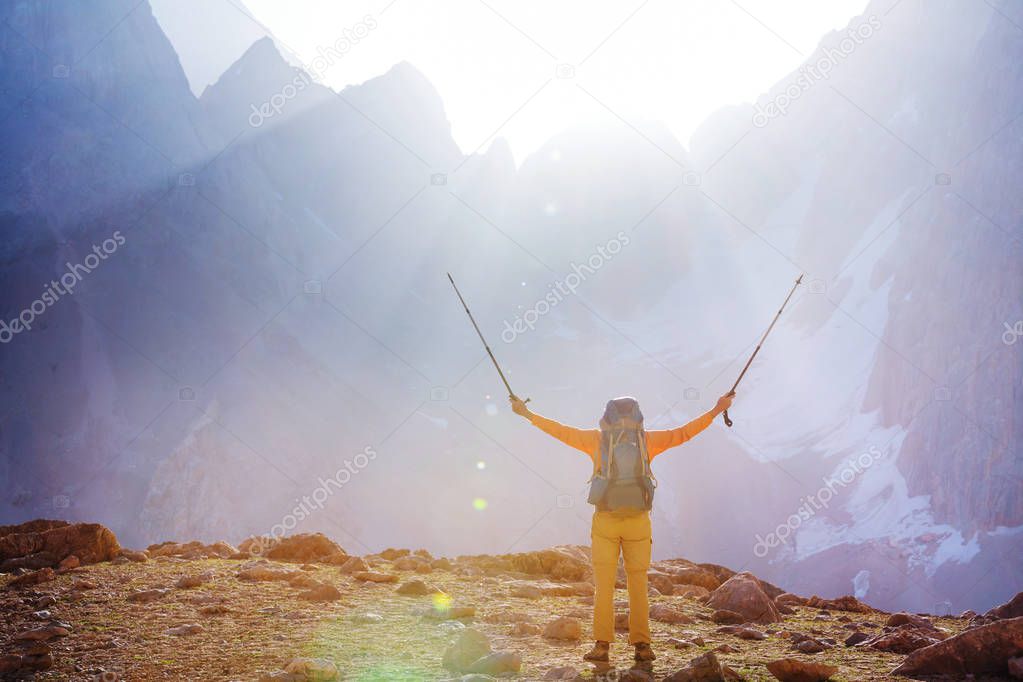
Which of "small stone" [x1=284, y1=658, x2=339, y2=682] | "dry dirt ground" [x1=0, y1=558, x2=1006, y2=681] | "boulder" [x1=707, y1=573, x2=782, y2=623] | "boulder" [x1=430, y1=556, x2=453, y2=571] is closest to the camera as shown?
"small stone" [x1=284, y1=658, x2=339, y2=682]

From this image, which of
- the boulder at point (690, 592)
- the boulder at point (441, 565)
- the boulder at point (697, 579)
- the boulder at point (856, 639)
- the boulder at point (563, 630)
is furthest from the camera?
Answer: the boulder at point (697, 579)

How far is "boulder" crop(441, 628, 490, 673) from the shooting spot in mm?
6156

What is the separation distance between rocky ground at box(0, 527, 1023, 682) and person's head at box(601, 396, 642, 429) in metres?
2.26

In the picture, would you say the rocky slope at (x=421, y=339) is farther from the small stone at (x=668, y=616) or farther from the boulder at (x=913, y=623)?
the boulder at (x=913, y=623)

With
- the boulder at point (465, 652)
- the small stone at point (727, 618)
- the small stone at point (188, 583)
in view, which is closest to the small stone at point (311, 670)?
the boulder at point (465, 652)

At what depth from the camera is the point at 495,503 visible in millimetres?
67875

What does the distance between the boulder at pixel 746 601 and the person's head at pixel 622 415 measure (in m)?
4.40

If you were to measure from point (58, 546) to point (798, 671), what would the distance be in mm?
11474

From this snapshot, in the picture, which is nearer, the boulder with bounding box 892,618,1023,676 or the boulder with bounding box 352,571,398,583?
the boulder with bounding box 892,618,1023,676

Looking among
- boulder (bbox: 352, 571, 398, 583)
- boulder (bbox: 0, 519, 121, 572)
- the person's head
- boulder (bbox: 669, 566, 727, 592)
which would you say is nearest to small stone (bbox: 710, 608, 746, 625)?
boulder (bbox: 669, 566, 727, 592)

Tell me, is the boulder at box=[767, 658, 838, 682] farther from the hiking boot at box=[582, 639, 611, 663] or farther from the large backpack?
the large backpack

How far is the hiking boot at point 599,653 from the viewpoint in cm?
637

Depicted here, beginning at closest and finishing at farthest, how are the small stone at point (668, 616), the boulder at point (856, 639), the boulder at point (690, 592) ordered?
the boulder at point (856, 639) < the small stone at point (668, 616) < the boulder at point (690, 592)

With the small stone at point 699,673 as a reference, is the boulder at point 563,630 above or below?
above
